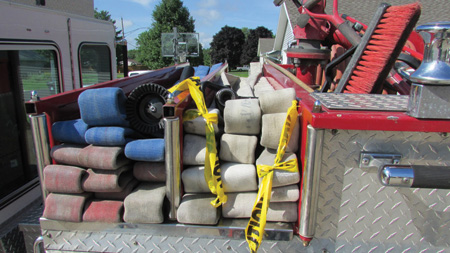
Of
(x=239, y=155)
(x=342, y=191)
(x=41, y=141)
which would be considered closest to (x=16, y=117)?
(x=41, y=141)

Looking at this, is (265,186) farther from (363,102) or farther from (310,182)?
(363,102)

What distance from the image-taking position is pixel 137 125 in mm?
1903

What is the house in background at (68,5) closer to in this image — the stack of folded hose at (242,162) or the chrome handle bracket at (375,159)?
the stack of folded hose at (242,162)

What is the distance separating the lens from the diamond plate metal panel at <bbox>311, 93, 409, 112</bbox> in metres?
1.56

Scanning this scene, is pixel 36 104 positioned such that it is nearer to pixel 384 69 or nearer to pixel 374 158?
pixel 374 158

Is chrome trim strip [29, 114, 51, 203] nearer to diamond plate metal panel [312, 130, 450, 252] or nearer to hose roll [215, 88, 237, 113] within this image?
hose roll [215, 88, 237, 113]

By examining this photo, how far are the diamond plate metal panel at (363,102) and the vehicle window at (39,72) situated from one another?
2.64 metres

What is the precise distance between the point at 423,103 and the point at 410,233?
2.29 ft

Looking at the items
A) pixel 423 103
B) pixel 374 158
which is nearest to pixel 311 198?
pixel 374 158

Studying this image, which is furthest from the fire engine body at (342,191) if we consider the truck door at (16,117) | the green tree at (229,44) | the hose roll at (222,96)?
the green tree at (229,44)

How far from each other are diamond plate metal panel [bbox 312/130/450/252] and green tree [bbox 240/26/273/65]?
68.9m

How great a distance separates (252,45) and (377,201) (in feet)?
242

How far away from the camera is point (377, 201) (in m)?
1.56

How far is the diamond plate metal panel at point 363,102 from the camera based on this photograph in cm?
156
